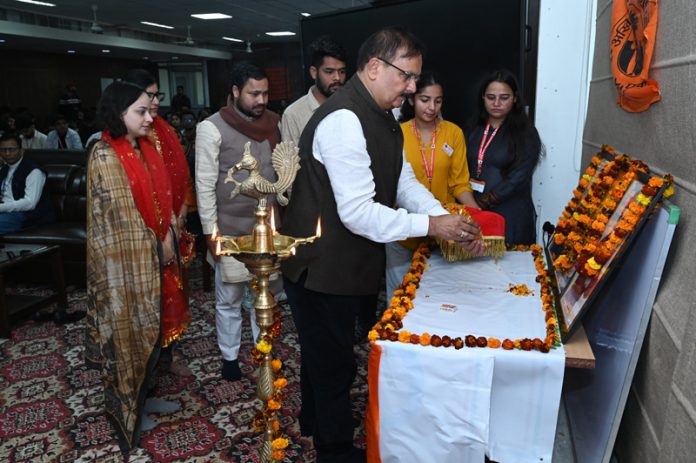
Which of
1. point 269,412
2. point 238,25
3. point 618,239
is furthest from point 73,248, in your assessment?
point 238,25

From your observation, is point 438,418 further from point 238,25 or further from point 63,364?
point 238,25

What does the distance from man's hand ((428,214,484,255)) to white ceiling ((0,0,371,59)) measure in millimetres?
7467

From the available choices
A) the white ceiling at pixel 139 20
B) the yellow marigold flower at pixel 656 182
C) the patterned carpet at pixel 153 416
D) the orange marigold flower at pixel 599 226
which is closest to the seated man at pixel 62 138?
the white ceiling at pixel 139 20

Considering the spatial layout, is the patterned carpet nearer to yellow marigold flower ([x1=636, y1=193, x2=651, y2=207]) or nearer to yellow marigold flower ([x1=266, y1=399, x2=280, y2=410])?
yellow marigold flower ([x1=266, y1=399, x2=280, y2=410])

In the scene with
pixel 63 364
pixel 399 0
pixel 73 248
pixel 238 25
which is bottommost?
pixel 63 364

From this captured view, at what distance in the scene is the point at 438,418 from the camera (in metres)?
1.54

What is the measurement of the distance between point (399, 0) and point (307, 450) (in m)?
2.70

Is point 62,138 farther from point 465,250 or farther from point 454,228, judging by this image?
point 454,228

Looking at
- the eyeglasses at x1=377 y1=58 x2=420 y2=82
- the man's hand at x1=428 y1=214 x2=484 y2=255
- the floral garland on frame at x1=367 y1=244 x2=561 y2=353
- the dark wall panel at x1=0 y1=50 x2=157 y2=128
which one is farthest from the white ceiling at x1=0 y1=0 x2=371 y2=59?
the floral garland on frame at x1=367 y1=244 x2=561 y2=353

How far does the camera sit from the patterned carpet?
2.34 m

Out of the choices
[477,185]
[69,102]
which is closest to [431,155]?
[477,185]

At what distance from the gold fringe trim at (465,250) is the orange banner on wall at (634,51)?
0.64 m

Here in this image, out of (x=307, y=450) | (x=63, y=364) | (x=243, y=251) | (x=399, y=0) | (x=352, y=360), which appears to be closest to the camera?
(x=243, y=251)

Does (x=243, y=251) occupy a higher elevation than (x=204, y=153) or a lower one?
lower
